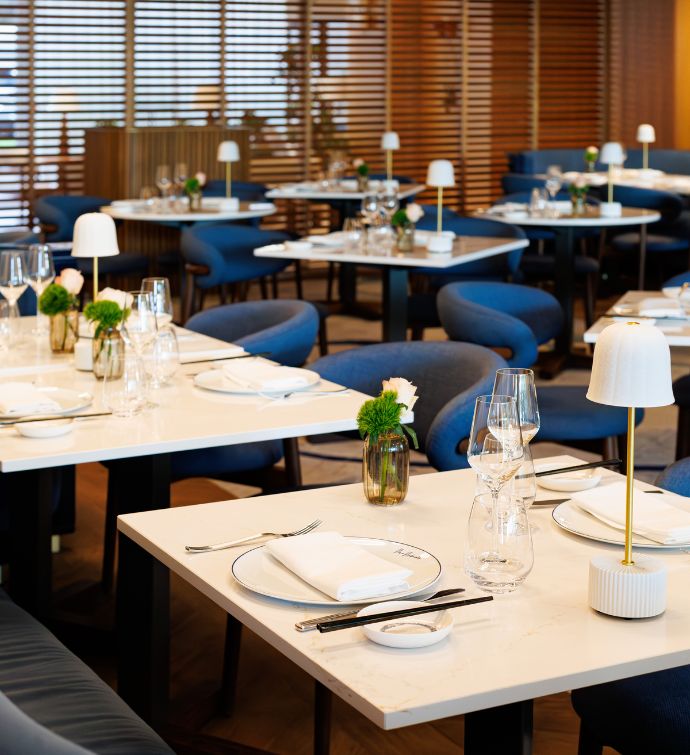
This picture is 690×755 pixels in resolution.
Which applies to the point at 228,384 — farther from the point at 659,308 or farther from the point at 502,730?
the point at 659,308

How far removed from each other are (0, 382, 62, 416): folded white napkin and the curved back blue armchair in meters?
1.06

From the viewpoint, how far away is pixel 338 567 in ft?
5.80

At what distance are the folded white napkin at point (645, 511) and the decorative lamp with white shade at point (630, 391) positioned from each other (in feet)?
0.88

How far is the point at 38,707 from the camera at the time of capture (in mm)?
1970

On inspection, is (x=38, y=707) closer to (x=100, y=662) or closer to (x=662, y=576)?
(x=662, y=576)

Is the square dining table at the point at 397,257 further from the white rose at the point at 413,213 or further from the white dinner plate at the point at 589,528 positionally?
the white dinner plate at the point at 589,528

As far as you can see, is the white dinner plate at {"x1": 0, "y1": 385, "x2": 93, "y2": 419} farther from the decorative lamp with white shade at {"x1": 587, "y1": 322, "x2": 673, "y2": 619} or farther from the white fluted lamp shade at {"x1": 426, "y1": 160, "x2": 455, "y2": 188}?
the white fluted lamp shade at {"x1": 426, "y1": 160, "x2": 455, "y2": 188}

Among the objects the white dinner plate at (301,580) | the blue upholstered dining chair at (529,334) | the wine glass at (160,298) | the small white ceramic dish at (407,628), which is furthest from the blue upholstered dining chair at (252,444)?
the small white ceramic dish at (407,628)

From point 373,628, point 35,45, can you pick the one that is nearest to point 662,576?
point 373,628

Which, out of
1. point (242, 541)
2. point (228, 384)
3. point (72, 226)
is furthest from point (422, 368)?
point (72, 226)

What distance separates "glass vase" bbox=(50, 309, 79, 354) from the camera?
3473mm

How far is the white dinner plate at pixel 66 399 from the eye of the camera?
109 inches

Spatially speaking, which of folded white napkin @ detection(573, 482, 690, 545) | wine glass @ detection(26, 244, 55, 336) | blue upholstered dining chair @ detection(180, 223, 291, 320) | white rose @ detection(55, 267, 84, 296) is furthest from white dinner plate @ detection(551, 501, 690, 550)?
blue upholstered dining chair @ detection(180, 223, 291, 320)

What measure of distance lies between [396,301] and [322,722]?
356 centimetres
